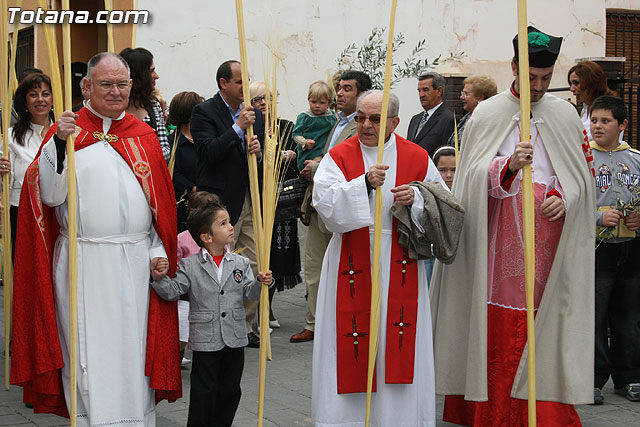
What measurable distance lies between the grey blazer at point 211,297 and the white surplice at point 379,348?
43cm

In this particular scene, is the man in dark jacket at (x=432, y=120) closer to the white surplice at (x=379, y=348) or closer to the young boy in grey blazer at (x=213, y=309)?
the white surplice at (x=379, y=348)

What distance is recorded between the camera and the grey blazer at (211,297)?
5137 mm

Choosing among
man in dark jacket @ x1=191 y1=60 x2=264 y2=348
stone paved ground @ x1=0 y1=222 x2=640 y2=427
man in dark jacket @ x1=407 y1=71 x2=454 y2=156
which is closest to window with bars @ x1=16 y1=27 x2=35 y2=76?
man in dark jacket @ x1=191 y1=60 x2=264 y2=348

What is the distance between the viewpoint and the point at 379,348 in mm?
5207

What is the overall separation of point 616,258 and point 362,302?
2.17 meters

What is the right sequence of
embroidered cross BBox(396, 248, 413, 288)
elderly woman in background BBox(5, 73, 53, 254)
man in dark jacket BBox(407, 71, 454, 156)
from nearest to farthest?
embroidered cross BBox(396, 248, 413, 288)
elderly woman in background BBox(5, 73, 53, 254)
man in dark jacket BBox(407, 71, 454, 156)

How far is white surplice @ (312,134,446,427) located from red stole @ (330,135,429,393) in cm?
4

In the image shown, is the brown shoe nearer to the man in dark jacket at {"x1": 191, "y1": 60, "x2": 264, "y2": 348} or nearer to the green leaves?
the man in dark jacket at {"x1": 191, "y1": 60, "x2": 264, "y2": 348}

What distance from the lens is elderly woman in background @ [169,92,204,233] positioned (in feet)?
25.9

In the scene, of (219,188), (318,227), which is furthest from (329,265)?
(318,227)

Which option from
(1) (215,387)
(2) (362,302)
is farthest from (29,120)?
(2) (362,302)

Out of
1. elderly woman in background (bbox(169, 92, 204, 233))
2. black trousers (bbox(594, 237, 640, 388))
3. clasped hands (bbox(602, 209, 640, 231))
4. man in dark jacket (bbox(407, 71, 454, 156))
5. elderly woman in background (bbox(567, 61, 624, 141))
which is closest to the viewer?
clasped hands (bbox(602, 209, 640, 231))

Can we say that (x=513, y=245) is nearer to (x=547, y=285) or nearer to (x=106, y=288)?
(x=547, y=285)

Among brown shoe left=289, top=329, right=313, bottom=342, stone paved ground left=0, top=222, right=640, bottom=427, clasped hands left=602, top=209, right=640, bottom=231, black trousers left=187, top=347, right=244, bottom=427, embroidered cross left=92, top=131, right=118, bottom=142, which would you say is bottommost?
stone paved ground left=0, top=222, right=640, bottom=427
